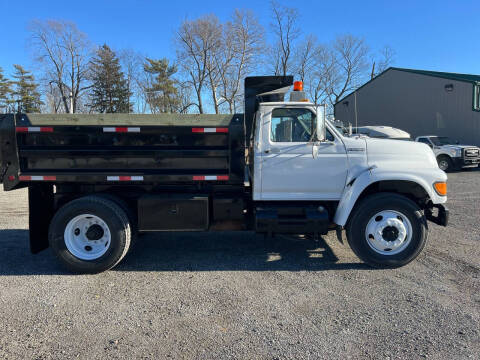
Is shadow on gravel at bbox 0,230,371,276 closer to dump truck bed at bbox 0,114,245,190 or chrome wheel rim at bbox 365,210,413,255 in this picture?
chrome wheel rim at bbox 365,210,413,255

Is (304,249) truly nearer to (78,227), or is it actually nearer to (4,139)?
(78,227)

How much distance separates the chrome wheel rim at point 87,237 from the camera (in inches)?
181

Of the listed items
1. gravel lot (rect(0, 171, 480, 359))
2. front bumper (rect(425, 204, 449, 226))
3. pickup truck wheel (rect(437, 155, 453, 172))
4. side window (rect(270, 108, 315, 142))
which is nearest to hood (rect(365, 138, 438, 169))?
front bumper (rect(425, 204, 449, 226))

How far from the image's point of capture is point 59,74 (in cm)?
4422

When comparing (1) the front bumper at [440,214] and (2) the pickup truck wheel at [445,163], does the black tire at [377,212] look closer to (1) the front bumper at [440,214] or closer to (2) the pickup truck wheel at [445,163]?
(1) the front bumper at [440,214]

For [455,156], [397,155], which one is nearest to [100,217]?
[397,155]

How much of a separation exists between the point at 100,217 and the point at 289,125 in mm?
2948

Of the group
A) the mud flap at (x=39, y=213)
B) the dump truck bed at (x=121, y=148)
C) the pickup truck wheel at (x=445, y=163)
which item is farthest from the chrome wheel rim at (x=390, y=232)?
the pickup truck wheel at (x=445, y=163)

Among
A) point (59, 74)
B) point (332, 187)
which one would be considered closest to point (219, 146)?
point (332, 187)

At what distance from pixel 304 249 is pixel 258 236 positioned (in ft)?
3.62

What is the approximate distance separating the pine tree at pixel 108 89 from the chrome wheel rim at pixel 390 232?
41.7 metres

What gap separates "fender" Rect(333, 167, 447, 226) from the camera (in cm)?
444

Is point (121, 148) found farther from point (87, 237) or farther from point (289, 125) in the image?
point (289, 125)

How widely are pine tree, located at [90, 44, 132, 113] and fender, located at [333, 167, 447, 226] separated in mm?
41459
